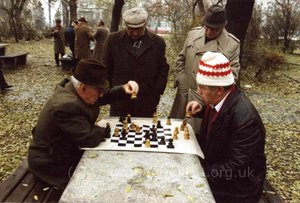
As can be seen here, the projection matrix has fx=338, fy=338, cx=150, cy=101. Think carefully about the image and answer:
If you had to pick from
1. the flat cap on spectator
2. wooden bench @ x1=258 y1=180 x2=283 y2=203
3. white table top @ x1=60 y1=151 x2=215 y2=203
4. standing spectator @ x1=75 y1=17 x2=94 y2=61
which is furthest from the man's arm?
standing spectator @ x1=75 y1=17 x2=94 y2=61

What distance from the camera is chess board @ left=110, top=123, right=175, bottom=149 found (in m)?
2.97

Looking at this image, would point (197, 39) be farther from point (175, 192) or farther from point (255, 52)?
point (255, 52)

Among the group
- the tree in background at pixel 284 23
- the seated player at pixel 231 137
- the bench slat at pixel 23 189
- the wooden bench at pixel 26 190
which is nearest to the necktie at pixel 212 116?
the seated player at pixel 231 137

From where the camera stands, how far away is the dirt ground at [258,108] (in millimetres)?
4984

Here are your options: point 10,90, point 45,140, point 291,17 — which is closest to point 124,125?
point 45,140

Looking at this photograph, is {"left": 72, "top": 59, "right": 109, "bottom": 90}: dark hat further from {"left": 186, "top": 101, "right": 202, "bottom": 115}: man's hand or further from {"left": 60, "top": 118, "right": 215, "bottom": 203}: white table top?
{"left": 186, "top": 101, "right": 202, "bottom": 115}: man's hand

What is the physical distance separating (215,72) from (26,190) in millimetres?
1847

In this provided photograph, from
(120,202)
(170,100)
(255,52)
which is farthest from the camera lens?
(255,52)

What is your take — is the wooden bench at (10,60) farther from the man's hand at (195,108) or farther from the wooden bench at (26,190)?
the man's hand at (195,108)

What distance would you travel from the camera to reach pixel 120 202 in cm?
209

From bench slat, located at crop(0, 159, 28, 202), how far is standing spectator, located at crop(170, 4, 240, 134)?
1.86 m

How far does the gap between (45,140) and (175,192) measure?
1211 millimetres

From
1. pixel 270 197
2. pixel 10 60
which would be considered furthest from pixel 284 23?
pixel 270 197

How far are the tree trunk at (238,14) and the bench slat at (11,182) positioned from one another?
5.53 meters
